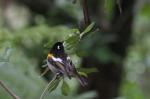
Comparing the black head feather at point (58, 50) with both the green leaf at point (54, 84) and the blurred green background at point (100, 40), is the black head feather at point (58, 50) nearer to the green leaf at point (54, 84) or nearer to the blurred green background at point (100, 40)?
the green leaf at point (54, 84)

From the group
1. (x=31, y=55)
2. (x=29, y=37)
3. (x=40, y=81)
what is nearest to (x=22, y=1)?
(x=31, y=55)

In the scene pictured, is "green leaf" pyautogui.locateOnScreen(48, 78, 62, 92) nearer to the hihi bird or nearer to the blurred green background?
the hihi bird

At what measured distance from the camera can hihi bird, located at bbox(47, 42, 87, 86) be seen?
0.97m

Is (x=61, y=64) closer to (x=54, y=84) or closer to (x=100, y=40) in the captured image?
(x=54, y=84)

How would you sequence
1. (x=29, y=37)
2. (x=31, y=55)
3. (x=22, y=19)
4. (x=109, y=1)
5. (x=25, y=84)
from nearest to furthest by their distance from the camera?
1. (x=109, y=1)
2. (x=25, y=84)
3. (x=29, y=37)
4. (x=31, y=55)
5. (x=22, y=19)

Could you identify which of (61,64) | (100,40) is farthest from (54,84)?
(100,40)

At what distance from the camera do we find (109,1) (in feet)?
3.44

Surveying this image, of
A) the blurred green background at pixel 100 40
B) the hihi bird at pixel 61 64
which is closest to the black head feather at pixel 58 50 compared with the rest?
the hihi bird at pixel 61 64

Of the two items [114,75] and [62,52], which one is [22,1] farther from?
[62,52]

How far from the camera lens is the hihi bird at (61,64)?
97cm

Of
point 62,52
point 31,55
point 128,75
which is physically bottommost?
point 128,75

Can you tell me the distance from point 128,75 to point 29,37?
123 centimetres

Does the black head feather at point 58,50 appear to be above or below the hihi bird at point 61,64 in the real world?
above

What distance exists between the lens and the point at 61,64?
1.01m
